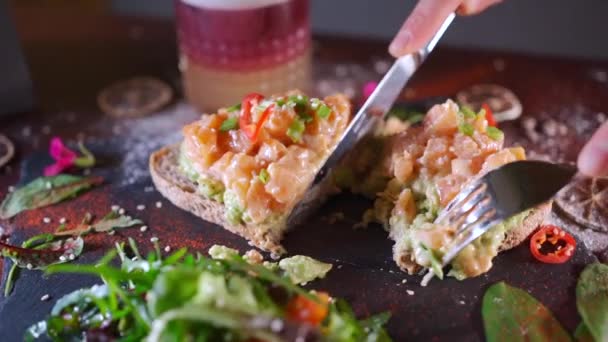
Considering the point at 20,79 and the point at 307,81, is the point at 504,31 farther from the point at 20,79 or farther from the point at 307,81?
the point at 20,79

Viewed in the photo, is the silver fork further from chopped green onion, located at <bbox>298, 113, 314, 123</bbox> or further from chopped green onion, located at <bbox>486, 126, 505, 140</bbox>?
chopped green onion, located at <bbox>298, 113, 314, 123</bbox>

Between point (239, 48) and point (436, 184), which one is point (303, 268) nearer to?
point (436, 184)

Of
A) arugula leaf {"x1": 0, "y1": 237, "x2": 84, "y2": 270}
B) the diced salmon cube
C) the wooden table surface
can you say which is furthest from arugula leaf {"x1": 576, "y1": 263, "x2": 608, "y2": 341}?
arugula leaf {"x1": 0, "y1": 237, "x2": 84, "y2": 270}

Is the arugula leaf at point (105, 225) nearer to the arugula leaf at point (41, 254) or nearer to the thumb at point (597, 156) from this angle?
the arugula leaf at point (41, 254)

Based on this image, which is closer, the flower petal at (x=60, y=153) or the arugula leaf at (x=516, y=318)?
the arugula leaf at (x=516, y=318)

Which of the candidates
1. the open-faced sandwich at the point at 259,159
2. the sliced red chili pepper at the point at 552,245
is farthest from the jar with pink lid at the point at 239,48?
the sliced red chili pepper at the point at 552,245

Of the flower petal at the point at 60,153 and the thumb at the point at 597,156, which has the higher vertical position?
the thumb at the point at 597,156

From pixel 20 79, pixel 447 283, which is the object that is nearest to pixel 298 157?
pixel 447 283
